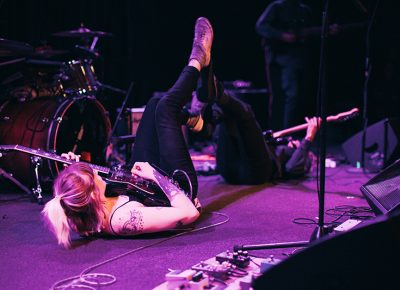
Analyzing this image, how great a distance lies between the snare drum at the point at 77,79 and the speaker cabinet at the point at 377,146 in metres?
2.71

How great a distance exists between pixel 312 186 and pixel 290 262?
10.0 feet

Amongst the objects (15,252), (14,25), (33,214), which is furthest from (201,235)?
(14,25)

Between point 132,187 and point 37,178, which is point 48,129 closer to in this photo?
point 37,178

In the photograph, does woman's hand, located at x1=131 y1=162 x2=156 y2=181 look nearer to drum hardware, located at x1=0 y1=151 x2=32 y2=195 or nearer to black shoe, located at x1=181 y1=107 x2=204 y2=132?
black shoe, located at x1=181 y1=107 x2=204 y2=132

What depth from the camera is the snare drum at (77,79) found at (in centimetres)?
479

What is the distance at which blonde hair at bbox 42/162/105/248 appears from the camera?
2.48 meters

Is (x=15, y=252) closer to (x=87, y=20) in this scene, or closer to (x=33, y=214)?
(x=33, y=214)

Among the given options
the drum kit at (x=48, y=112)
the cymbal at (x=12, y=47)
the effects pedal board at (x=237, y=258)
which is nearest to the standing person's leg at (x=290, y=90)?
the drum kit at (x=48, y=112)

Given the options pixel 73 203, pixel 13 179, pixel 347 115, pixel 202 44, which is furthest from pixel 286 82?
pixel 73 203

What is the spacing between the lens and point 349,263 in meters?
1.38

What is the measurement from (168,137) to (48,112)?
4.89ft

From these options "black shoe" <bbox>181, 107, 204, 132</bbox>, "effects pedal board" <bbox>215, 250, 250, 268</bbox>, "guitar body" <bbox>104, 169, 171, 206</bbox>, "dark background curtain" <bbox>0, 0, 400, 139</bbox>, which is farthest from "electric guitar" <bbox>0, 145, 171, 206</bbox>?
"dark background curtain" <bbox>0, 0, 400, 139</bbox>

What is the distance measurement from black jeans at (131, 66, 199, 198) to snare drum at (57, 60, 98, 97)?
1619 mm

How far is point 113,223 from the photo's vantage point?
2.66m
